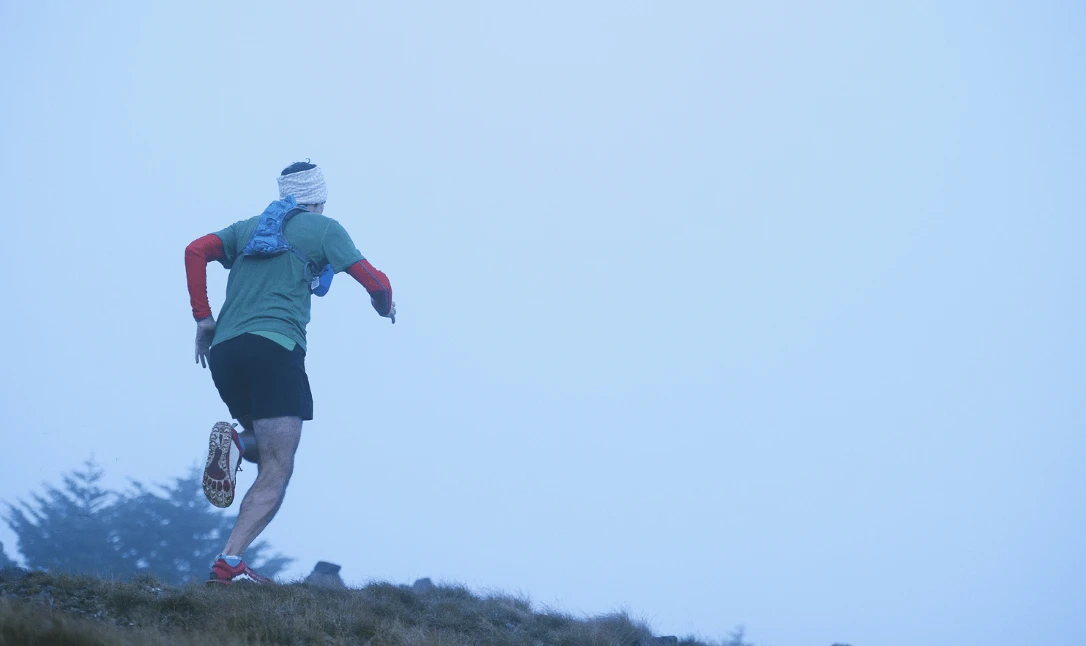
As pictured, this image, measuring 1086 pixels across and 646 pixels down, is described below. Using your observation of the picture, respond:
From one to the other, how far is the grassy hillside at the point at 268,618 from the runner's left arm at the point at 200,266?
1393 millimetres

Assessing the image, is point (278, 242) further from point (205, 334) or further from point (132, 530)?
point (132, 530)

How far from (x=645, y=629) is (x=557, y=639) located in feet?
2.79

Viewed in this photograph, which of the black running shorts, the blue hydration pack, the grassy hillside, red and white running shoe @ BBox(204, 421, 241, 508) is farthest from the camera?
the blue hydration pack

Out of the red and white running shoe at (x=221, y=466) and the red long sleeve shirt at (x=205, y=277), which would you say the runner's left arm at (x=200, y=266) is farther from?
the red and white running shoe at (x=221, y=466)

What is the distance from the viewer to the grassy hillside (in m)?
3.62

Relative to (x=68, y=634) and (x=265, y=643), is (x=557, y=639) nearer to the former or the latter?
(x=265, y=643)

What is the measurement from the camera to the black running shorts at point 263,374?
200 inches

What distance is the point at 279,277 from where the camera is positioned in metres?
5.27

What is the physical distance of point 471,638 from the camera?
4820mm

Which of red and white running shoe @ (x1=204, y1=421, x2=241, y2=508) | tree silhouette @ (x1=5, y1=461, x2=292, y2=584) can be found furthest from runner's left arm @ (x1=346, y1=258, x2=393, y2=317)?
tree silhouette @ (x1=5, y1=461, x2=292, y2=584)

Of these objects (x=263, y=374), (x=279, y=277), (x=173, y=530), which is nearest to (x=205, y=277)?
(x=279, y=277)

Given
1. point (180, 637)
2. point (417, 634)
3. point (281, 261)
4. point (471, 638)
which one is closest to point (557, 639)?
point (471, 638)

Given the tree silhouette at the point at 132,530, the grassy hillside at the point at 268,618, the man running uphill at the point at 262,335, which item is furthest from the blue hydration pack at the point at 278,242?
the tree silhouette at the point at 132,530

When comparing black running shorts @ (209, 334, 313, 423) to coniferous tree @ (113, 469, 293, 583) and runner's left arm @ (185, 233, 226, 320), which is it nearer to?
runner's left arm @ (185, 233, 226, 320)
